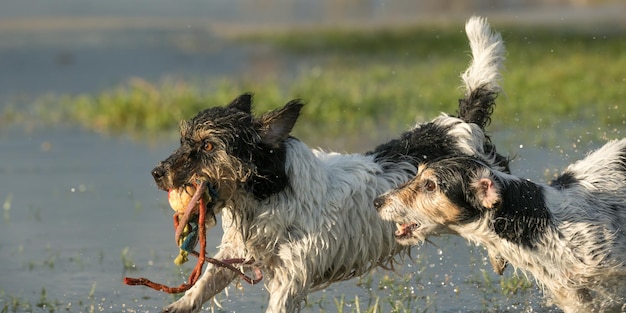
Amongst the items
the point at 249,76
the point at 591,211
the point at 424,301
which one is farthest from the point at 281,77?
the point at 591,211

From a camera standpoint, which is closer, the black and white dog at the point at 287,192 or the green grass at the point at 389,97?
the black and white dog at the point at 287,192

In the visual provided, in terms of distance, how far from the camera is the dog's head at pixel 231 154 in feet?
19.8

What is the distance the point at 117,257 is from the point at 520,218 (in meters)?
3.34

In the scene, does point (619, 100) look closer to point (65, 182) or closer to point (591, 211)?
point (65, 182)

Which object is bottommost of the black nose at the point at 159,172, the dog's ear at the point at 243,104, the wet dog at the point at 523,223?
the wet dog at the point at 523,223

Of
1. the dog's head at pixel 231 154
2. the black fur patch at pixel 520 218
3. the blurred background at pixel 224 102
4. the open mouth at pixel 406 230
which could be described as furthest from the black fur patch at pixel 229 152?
the black fur patch at pixel 520 218

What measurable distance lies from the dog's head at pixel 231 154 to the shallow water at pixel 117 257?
1.20 metres

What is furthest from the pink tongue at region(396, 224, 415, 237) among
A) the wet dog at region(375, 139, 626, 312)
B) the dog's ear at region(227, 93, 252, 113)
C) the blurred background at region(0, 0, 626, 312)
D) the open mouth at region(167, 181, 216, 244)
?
the dog's ear at region(227, 93, 252, 113)

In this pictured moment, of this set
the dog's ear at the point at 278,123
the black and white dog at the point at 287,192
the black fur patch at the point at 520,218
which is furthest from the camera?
the dog's ear at the point at 278,123

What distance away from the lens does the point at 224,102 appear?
13.8 metres

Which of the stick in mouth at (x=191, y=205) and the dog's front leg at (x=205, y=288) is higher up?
the stick in mouth at (x=191, y=205)

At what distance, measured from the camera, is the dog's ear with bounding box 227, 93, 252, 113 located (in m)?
6.48

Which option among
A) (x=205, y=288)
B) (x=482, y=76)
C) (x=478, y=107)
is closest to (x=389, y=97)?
(x=482, y=76)

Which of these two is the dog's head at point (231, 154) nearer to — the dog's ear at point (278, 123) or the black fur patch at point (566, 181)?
the dog's ear at point (278, 123)
